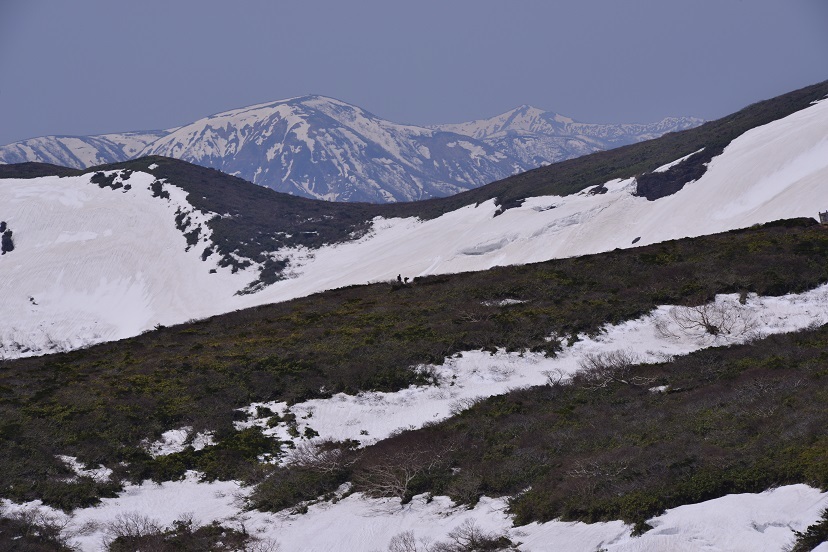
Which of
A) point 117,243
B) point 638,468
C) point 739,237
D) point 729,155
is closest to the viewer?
point 638,468

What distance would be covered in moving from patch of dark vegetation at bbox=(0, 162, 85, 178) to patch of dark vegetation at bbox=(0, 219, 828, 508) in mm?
115093

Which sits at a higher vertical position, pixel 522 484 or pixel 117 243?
pixel 117 243

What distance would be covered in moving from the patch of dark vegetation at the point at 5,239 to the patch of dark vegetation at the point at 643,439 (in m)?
107

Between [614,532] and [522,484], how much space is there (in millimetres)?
4719

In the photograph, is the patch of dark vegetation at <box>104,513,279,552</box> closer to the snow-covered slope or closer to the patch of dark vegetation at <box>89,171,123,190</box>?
the snow-covered slope

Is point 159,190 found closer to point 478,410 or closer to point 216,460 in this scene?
point 216,460

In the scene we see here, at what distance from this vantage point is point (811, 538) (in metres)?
10.8

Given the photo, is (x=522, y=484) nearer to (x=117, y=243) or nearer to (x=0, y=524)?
(x=0, y=524)

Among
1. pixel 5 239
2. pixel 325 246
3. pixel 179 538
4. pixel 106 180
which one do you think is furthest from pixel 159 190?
pixel 179 538

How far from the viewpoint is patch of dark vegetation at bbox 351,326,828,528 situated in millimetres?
14070

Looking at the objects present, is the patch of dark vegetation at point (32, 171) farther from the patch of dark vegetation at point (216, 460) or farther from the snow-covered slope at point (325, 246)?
the patch of dark vegetation at point (216, 460)

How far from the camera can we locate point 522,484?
17.8 m

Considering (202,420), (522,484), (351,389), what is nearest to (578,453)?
(522,484)

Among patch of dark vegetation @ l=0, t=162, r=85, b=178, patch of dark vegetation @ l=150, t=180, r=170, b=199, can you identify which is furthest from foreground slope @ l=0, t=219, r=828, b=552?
patch of dark vegetation @ l=0, t=162, r=85, b=178
